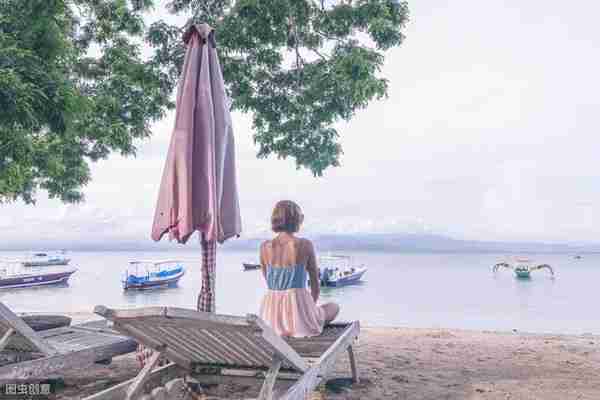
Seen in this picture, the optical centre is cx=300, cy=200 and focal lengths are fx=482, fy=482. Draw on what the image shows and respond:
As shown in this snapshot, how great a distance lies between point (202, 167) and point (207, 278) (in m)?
1.23

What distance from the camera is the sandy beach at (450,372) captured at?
498 centimetres

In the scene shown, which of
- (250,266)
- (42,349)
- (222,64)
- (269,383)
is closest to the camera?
(269,383)

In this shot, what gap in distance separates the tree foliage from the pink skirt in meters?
3.45

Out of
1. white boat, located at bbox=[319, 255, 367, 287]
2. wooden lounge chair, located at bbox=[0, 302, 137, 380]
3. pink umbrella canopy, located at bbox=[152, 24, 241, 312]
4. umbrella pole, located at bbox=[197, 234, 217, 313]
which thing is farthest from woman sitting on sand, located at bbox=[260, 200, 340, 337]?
white boat, located at bbox=[319, 255, 367, 287]

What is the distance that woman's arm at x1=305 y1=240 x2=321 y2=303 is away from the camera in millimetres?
4327

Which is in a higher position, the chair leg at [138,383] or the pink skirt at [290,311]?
the pink skirt at [290,311]

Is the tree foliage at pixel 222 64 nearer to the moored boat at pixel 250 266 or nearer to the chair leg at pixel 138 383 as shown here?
the chair leg at pixel 138 383

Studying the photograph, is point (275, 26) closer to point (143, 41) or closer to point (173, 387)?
Result: point (143, 41)

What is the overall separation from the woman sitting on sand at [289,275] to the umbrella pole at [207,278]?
1.84 feet

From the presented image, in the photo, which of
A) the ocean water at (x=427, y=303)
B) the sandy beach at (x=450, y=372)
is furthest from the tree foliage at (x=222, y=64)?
the ocean water at (x=427, y=303)

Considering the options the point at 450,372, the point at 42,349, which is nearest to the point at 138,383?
the point at 42,349

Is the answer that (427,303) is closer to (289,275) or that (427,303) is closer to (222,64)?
(222,64)

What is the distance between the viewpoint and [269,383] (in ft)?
10.2

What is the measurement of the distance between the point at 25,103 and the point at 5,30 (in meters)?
1.53
